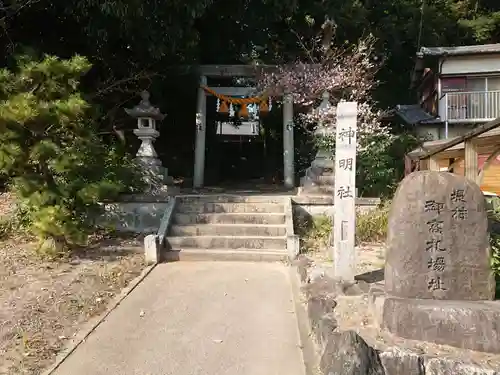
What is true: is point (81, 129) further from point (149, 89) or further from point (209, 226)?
point (149, 89)

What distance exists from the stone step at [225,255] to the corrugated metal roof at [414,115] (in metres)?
13.5

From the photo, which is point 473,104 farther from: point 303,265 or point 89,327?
point 89,327

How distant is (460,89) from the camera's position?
1942 cm

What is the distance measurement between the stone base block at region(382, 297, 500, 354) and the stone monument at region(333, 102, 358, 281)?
199 centimetres

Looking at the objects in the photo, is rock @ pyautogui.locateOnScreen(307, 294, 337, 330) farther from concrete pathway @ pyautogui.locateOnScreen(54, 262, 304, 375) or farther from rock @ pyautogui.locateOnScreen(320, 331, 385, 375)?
rock @ pyautogui.locateOnScreen(320, 331, 385, 375)

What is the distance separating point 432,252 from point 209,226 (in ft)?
16.9

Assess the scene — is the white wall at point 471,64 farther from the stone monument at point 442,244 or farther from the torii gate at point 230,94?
the stone monument at point 442,244

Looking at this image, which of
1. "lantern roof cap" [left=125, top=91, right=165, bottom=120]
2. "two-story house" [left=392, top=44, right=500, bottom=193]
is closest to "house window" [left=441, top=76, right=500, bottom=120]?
"two-story house" [left=392, top=44, right=500, bottom=193]

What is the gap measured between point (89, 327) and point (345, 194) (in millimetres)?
3522

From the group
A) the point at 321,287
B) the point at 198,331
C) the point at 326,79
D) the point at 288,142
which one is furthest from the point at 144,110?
the point at 198,331

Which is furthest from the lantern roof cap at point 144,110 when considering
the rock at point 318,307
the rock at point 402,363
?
the rock at point 402,363

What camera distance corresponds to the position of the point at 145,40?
947 centimetres

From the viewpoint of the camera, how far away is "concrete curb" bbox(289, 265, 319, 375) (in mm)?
3955

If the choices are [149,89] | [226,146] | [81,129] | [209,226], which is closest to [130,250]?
[209,226]
